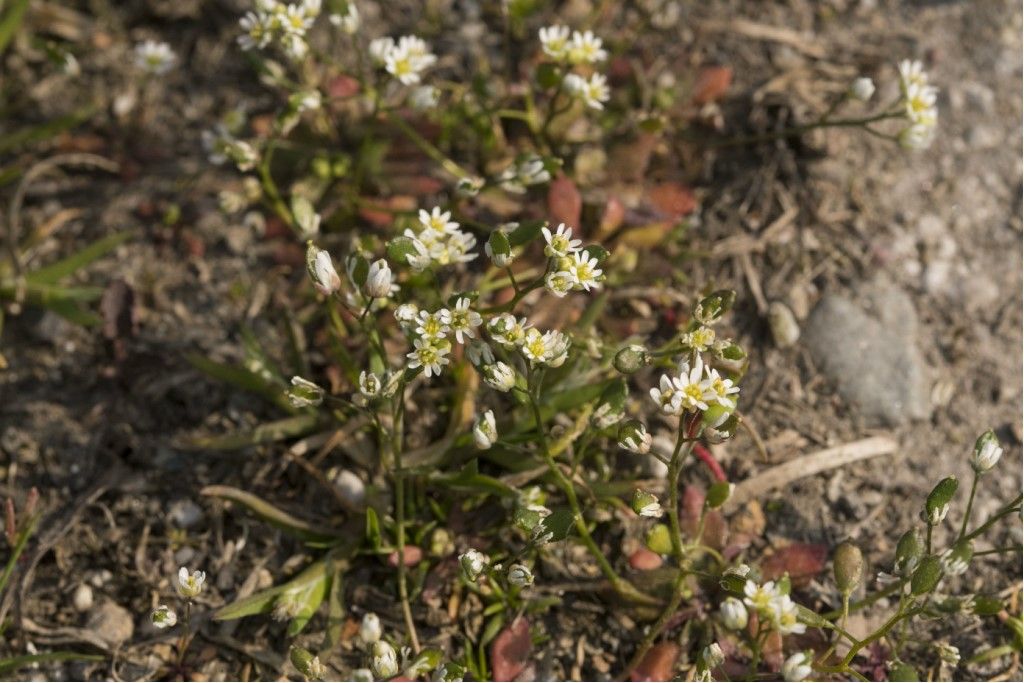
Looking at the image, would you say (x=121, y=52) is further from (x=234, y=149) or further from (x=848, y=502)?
(x=848, y=502)

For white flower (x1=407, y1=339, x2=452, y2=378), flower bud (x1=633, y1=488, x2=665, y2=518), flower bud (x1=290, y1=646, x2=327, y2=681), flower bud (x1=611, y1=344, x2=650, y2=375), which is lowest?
flower bud (x1=290, y1=646, x2=327, y2=681)

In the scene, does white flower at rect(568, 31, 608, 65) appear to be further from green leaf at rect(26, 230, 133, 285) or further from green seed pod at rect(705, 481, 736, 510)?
green leaf at rect(26, 230, 133, 285)

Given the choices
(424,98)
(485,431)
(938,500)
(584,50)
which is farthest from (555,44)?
(938,500)

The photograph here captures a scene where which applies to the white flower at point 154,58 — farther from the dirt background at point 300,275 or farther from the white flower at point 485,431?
the white flower at point 485,431

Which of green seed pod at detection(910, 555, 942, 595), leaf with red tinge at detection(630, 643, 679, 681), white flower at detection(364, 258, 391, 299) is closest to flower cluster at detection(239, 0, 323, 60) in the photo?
white flower at detection(364, 258, 391, 299)

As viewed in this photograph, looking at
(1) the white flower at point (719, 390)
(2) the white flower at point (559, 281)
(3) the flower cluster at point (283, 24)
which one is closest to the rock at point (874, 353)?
(1) the white flower at point (719, 390)

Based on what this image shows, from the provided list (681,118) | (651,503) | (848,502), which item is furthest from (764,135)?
(651,503)

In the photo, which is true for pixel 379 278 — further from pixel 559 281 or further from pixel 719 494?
pixel 719 494
